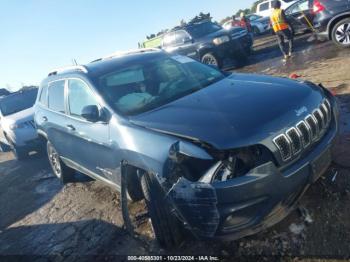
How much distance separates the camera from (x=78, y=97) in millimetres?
4336

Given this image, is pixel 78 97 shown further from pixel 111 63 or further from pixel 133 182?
pixel 133 182

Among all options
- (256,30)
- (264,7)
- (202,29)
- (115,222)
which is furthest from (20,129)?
(264,7)

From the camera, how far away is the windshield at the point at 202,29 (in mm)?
12415

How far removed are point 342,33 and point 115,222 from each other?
787cm

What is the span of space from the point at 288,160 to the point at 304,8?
37.8ft

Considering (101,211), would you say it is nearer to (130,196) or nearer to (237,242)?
(130,196)

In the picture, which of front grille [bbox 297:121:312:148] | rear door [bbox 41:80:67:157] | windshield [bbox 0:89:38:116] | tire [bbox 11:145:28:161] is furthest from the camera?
windshield [bbox 0:89:38:116]

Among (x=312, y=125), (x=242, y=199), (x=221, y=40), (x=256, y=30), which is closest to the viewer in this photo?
(x=242, y=199)

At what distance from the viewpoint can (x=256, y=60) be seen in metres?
12.5

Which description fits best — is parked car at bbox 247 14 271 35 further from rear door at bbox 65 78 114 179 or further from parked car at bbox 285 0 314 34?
rear door at bbox 65 78 114 179

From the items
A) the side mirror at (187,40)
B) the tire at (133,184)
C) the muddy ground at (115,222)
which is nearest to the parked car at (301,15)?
the side mirror at (187,40)

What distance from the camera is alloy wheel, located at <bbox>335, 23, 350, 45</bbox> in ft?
29.0

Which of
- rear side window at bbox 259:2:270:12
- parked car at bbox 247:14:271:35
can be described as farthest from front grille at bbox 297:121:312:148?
rear side window at bbox 259:2:270:12

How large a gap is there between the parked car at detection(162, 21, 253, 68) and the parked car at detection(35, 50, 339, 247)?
300 inches
